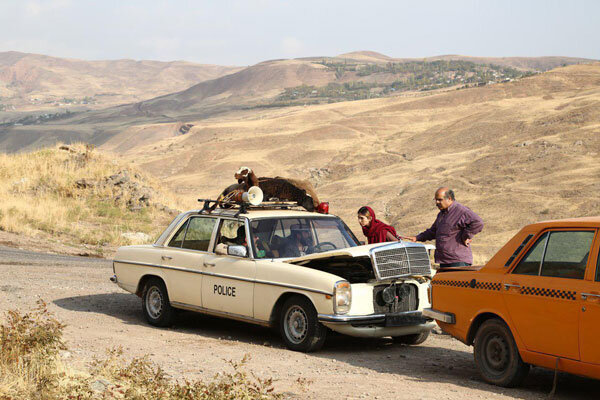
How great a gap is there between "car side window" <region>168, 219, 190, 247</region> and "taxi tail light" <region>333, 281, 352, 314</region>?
9.66 ft

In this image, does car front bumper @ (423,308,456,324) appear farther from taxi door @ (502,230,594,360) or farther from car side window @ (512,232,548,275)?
car side window @ (512,232,548,275)

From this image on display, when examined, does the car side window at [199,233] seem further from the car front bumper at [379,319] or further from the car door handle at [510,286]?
the car door handle at [510,286]

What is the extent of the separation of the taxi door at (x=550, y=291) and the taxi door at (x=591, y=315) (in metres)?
0.05

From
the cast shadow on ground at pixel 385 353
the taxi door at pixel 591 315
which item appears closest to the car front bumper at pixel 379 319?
the cast shadow on ground at pixel 385 353

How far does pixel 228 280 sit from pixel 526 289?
390 centimetres

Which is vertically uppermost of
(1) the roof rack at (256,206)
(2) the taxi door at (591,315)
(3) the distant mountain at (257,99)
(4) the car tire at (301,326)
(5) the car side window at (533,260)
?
(3) the distant mountain at (257,99)

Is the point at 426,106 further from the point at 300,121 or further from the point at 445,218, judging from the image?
the point at 445,218

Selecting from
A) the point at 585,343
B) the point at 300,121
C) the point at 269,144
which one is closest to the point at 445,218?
the point at 585,343

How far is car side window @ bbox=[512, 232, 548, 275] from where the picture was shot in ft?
22.3

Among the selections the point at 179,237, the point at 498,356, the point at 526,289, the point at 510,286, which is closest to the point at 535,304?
the point at 526,289

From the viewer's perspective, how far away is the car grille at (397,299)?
27.8ft

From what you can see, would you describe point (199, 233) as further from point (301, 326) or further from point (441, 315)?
point (441, 315)

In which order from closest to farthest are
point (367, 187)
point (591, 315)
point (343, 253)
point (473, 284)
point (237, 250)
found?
point (591, 315), point (473, 284), point (343, 253), point (237, 250), point (367, 187)

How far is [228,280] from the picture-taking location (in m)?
9.27
